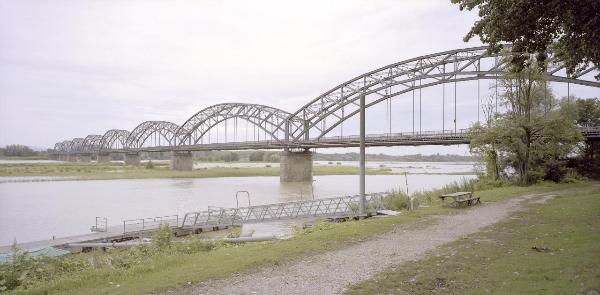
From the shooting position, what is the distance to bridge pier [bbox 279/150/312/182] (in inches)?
2963

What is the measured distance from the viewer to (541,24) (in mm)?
11656

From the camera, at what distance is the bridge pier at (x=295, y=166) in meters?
75.2

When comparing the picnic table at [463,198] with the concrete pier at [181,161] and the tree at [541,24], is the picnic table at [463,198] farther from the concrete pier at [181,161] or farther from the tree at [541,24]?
the concrete pier at [181,161]

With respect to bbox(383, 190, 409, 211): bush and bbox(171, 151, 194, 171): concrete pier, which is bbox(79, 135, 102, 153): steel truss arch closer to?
bbox(171, 151, 194, 171): concrete pier

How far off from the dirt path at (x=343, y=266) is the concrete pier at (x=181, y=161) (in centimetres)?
10055

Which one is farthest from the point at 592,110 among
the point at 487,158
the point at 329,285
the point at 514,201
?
the point at 329,285

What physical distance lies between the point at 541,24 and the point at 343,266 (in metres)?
8.68

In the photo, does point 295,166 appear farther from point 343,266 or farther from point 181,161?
point 343,266

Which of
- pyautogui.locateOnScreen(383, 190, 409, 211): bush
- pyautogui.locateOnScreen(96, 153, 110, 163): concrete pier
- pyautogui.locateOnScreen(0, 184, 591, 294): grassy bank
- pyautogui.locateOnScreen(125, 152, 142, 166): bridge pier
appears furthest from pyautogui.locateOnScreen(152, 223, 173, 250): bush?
pyautogui.locateOnScreen(96, 153, 110, 163): concrete pier

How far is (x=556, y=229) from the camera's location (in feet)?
37.6

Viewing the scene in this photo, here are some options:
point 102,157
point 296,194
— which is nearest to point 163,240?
point 296,194

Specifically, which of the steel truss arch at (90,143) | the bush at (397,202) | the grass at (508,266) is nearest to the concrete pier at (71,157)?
the steel truss arch at (90,143)

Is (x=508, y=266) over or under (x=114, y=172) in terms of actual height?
over

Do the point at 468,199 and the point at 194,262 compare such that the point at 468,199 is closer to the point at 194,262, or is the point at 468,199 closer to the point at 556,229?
the point at 556,229
